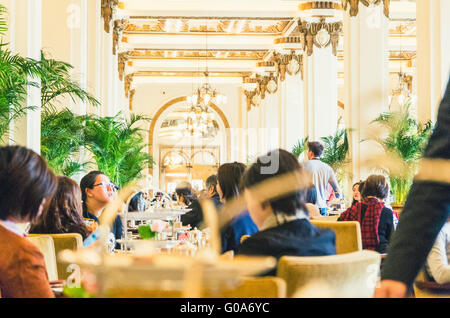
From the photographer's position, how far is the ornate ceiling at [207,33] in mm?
17172

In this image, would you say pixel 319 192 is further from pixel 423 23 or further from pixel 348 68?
pixel 348 68

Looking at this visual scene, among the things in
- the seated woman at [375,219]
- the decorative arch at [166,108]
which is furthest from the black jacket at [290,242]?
the decorative arch at [166,108]

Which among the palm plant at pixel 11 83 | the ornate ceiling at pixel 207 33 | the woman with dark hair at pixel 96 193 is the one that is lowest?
the woman with dark hair at pixel 96 193

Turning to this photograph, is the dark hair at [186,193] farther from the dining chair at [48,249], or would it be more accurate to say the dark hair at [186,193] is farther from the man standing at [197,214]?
the dining chair at [48,249]

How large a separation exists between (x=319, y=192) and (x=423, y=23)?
2761mm

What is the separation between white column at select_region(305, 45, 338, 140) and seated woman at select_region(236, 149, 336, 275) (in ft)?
45.1

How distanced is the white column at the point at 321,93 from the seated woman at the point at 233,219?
11.7m

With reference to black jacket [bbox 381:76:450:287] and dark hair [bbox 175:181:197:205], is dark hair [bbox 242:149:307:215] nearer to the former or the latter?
black jacket [bbox 381:76:450:287]

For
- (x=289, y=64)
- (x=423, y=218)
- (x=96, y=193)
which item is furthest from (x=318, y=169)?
(x=289, y=64)

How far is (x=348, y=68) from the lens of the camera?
1253cm

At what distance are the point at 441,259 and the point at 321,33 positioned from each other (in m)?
13.0

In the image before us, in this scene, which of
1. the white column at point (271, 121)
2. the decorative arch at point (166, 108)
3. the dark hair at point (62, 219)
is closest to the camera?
the dark hair at point (62, 219)

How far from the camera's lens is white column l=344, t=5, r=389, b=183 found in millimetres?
12172

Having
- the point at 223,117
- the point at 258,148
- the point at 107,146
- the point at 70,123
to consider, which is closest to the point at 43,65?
the point at 70,123
